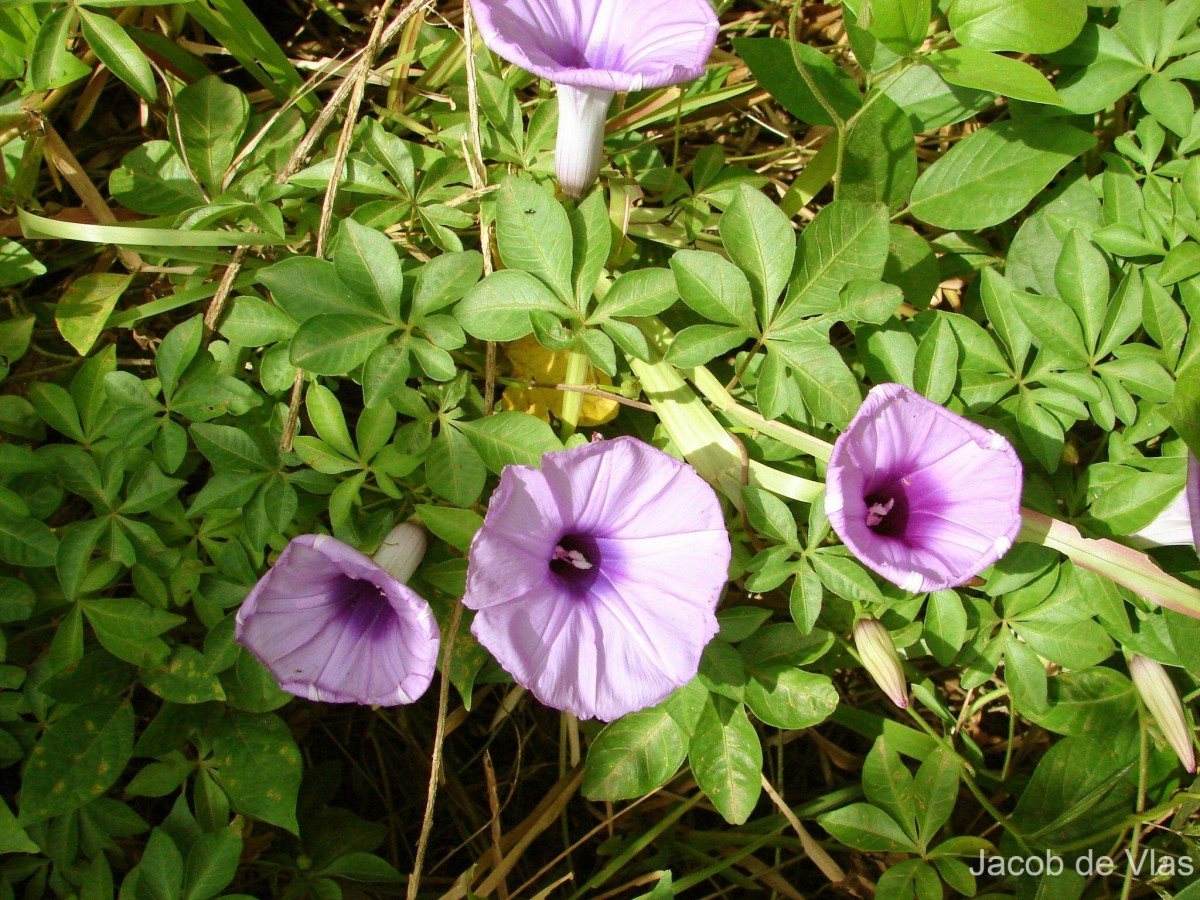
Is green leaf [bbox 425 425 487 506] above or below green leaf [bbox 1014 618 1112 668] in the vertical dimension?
above

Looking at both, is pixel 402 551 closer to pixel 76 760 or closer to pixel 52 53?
pixel 76 760

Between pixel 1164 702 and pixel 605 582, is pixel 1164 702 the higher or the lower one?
the lower one

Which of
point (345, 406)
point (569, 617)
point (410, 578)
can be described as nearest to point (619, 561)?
point (569, 617)

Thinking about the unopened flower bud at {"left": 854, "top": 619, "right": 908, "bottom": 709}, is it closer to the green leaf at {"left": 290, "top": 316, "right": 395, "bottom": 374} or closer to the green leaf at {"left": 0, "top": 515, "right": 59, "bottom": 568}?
the green leaf at {"left": 290, "top": 316, "right": 395, "bottom": 374}

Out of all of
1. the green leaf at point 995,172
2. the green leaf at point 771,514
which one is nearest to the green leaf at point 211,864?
the green leaf at point 771,514

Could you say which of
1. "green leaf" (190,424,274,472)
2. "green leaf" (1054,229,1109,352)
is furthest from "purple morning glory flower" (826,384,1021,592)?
"green leaf" (190,424,274,472)

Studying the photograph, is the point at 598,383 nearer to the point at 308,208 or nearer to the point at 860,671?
the point at 308,208

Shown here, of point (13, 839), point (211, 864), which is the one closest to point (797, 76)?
point (211, 864)
